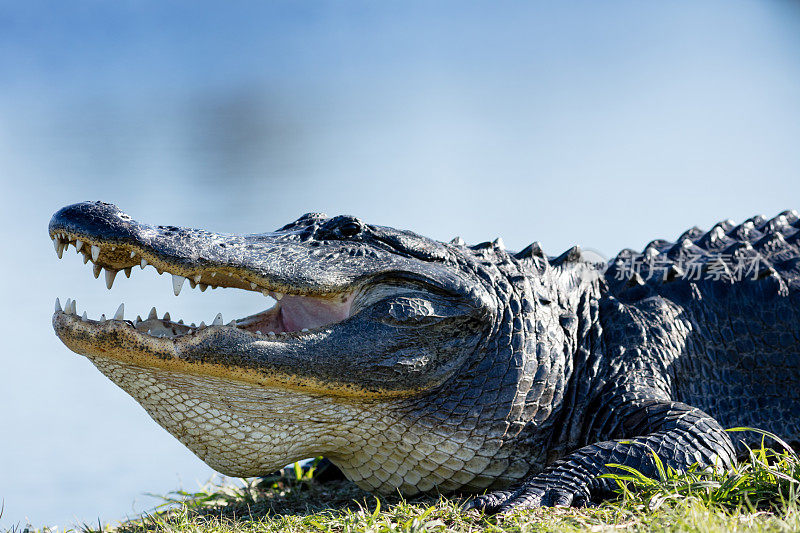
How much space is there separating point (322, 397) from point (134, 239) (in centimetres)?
112

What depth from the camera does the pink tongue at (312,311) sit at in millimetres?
3840

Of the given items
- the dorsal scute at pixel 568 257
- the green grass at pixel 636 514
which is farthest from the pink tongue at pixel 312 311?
the dorsal scute at pixel 568 257

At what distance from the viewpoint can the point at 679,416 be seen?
358 cm

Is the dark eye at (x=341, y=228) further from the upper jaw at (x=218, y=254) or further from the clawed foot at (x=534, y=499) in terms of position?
the clawed foot at (x=534, y=499)

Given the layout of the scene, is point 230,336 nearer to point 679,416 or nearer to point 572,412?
point 572,412

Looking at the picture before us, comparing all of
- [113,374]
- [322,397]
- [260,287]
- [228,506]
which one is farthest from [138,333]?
[228,506]

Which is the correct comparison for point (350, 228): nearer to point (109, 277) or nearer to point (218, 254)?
point (218, 254)

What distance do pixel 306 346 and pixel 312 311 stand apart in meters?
0.58

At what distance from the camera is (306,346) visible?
3.49 m

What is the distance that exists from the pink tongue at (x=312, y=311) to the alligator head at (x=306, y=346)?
0.04 feet

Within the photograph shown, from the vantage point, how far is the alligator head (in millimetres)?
3305

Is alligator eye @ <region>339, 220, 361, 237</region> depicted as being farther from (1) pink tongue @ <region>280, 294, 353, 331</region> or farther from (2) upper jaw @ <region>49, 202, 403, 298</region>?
(1) pink tongue @ <region>280, 294, 353, 331</region>

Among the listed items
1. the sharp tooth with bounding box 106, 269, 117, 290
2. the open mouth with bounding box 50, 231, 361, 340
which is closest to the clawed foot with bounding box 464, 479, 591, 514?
the open mouth with bounding box 50, 231, 361, 340

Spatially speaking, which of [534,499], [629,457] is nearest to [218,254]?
[534,499]
